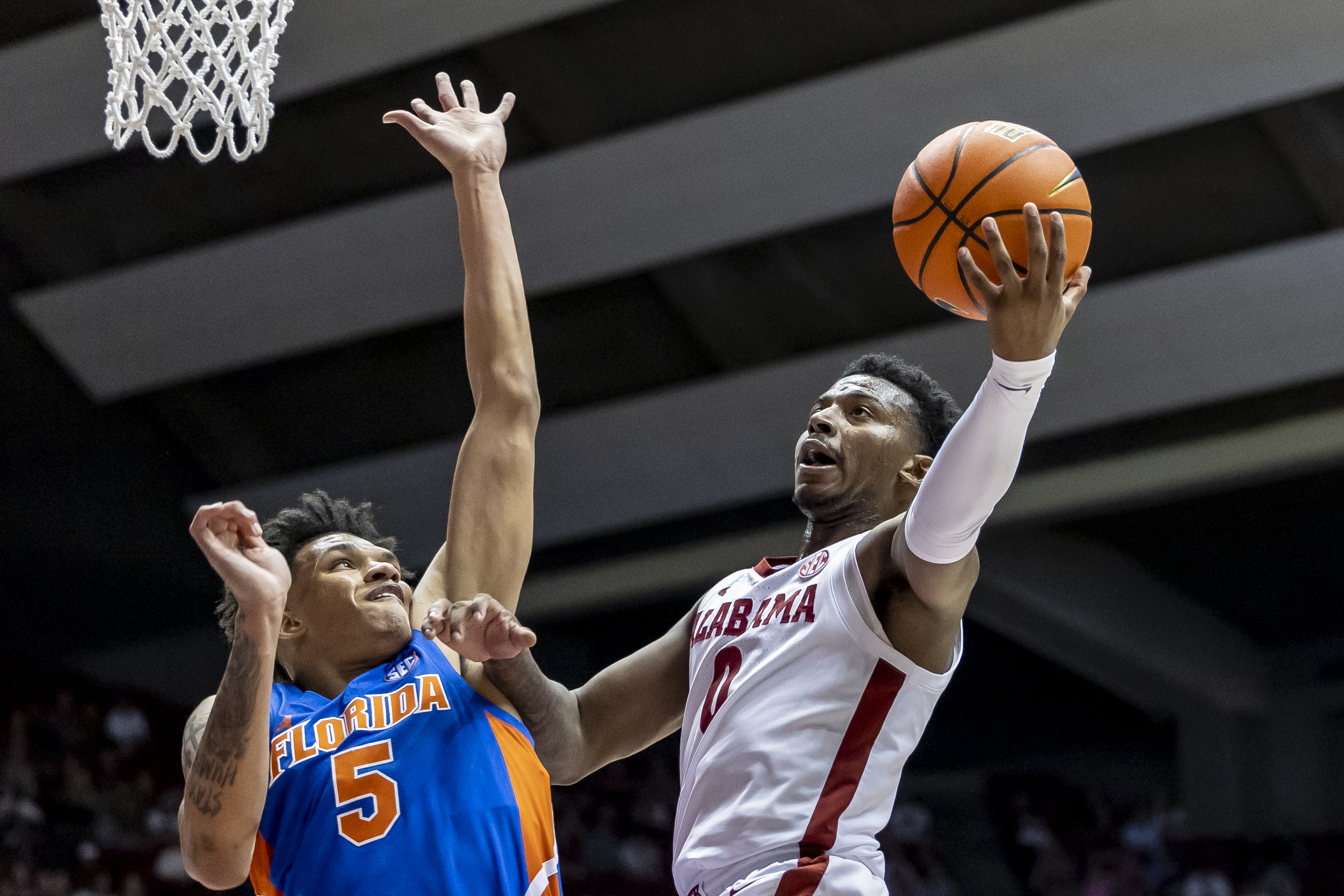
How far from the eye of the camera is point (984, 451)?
6.52ft

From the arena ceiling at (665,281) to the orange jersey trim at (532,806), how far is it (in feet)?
17.0

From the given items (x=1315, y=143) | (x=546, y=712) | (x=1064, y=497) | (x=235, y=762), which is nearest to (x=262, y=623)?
(x=235, y=762)

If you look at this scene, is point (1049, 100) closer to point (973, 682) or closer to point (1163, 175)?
point (1163, 175)

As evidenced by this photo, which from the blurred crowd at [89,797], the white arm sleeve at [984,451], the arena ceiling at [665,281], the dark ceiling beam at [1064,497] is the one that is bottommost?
the blurred crowd at [89,797]

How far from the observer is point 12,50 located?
734 cm

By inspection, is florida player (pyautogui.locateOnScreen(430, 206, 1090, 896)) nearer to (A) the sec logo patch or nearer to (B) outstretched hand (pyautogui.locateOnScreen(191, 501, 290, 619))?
(A) the sec logo patch

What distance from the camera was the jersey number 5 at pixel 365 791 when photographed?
7.45 ft

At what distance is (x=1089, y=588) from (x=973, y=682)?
105cm

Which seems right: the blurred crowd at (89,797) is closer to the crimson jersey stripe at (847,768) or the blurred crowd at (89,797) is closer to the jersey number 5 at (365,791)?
the jersey number 5 at (365,791)

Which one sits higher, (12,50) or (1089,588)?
(12,50)

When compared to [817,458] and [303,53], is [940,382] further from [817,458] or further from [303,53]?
[817,458]

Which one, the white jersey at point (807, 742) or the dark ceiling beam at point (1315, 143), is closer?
the white jersey at point (807, 742)

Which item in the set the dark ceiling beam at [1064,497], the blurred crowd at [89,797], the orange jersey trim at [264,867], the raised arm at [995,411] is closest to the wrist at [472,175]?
the raised arm at [995,411]

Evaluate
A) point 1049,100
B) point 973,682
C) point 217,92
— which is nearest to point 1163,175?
point 1049,100
